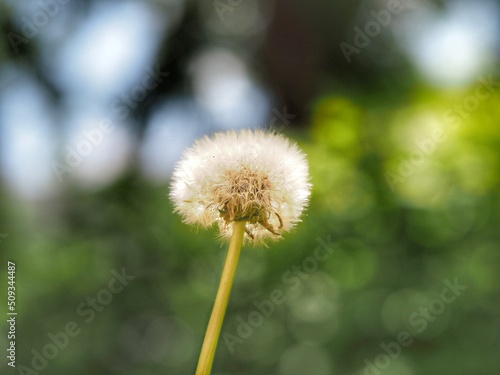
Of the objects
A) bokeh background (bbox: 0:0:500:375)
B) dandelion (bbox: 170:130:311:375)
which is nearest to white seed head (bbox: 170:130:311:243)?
dandelion (bbox: 170:130:311:375)

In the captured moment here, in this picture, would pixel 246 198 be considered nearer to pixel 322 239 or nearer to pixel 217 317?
pixel 217 317

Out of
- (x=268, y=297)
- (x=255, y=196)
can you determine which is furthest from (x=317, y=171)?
(x=255, y=196)

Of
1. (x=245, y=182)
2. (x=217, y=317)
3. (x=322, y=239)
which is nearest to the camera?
(x=217, y=317)

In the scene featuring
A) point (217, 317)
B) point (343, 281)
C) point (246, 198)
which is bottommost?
point (217, 317)

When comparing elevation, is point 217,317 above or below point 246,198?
below

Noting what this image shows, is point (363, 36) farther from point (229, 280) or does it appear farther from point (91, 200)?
point (229, 280)

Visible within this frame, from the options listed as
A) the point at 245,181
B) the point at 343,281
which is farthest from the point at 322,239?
the point at 245,181

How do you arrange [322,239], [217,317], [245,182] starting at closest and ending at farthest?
[217,317] < [245,182] < [322,239]
